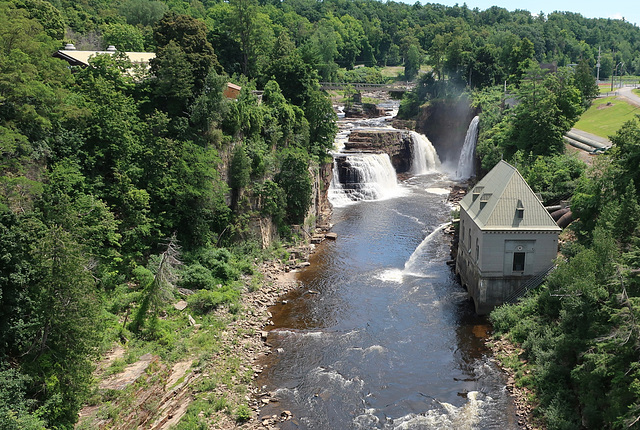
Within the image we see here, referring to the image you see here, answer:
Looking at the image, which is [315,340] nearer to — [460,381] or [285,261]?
[460,381]

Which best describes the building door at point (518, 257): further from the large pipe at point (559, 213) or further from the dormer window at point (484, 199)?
the large pipe at point (559, 213)

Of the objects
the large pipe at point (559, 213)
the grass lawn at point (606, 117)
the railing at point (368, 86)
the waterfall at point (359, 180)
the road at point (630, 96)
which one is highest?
the railing at point (368, 86)

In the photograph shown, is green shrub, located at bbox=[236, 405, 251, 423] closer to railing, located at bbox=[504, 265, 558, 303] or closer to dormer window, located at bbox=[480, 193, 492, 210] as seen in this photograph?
railing, located at bbox=[504, 265, 558, 303]

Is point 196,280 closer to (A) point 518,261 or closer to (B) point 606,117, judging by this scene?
(A) point 518,261

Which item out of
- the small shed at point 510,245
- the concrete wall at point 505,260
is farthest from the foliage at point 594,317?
the small shed at point 510,245

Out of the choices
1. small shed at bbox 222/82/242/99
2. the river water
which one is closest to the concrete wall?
the river water

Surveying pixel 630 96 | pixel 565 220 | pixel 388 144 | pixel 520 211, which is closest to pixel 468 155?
pixel 388 144
